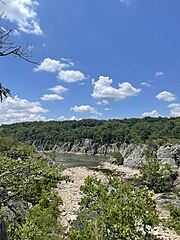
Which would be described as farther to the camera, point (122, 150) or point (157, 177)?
point (122, 150)

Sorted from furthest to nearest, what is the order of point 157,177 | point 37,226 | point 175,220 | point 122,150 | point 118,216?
point 122,150 < point 157,177 < point 175,220 < point 37,226 < point 118,216

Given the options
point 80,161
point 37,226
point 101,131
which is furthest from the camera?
point 101,131

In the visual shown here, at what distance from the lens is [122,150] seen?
300ft

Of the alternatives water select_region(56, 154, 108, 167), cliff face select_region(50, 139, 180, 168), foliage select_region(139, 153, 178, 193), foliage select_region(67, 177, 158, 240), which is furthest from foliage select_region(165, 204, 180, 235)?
water select_region(56, 154, 108, 167)

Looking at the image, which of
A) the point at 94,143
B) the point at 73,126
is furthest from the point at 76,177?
the point at 73,126

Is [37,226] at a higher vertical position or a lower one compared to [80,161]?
higher

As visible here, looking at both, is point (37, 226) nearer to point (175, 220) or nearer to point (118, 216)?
point (118, 216)

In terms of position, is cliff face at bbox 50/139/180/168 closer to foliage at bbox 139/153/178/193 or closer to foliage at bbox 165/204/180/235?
foliage at bbox 139/153/178/193

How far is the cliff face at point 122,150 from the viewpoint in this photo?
Answer: 46719 mm

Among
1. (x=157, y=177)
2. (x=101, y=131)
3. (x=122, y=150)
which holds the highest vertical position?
(x=101, y=131)

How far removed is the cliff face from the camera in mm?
46719

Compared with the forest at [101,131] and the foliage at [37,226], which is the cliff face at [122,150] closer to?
the forest at [101,131]

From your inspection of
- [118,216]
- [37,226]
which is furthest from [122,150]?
[118,216]

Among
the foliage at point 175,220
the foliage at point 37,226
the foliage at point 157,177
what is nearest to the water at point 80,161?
the foliage at point 157,177
